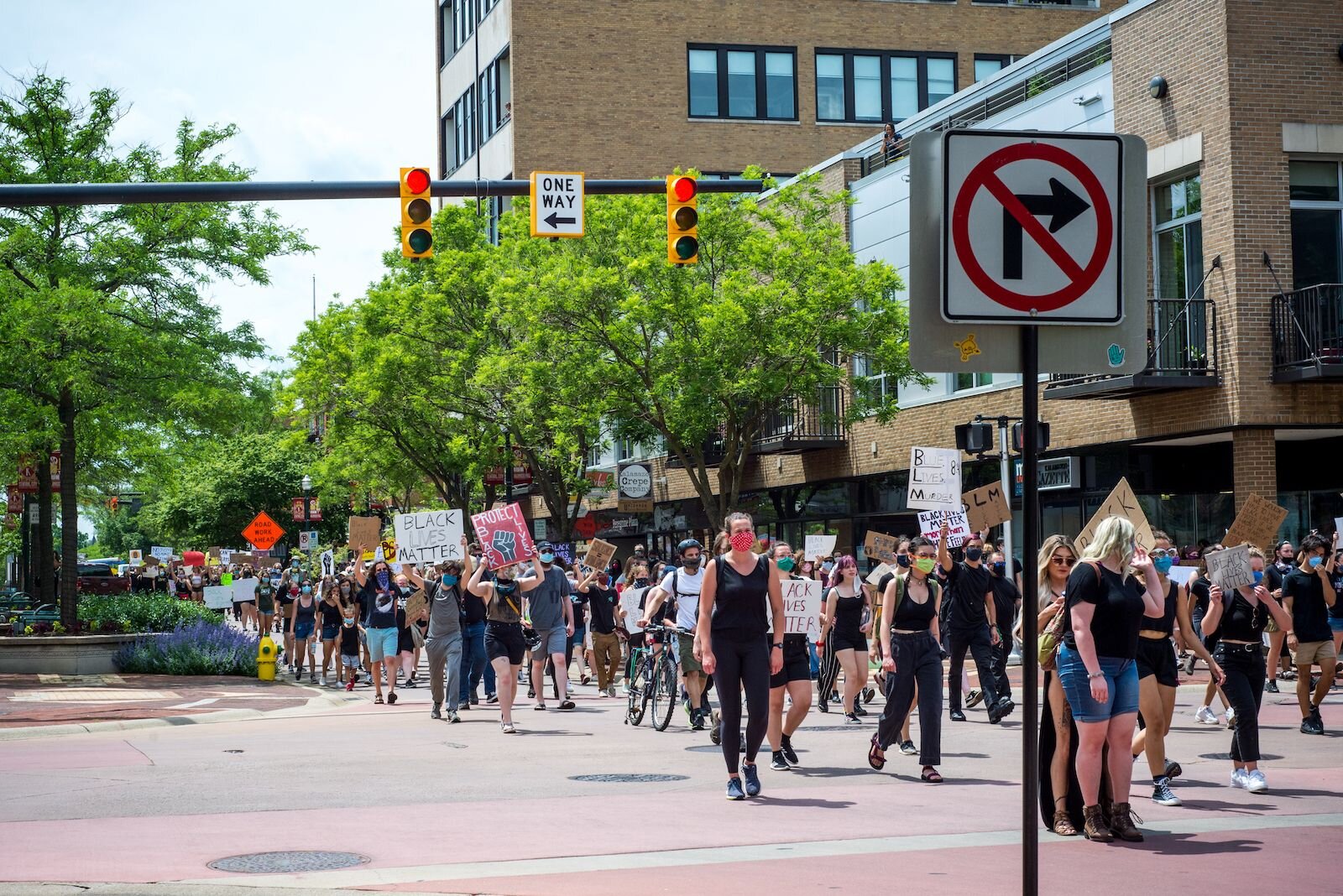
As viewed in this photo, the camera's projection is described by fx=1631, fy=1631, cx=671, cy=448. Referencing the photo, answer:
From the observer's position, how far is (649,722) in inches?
717

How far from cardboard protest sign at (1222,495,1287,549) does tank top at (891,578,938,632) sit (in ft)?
14.5

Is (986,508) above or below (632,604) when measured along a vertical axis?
above

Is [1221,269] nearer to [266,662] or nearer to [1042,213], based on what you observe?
[266,662]

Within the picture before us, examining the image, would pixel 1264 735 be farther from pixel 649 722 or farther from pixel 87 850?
pixel 87 850

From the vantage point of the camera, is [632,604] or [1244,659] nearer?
→ [1244,659]

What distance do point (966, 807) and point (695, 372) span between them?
19.9m

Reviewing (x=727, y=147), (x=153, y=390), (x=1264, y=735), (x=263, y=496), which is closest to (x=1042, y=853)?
(x=1264, y=735)

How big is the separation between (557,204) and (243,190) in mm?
3226

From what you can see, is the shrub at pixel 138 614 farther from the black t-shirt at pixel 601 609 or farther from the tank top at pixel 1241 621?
the tank top at pixel 1241 621

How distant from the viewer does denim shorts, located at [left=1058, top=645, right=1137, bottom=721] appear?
9266mm

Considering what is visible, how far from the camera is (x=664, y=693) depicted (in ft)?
56.5

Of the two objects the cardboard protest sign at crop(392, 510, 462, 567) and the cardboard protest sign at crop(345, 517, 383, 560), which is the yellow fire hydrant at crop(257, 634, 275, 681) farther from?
the cardboard protest sign at crop(392, 510, 462, 567)

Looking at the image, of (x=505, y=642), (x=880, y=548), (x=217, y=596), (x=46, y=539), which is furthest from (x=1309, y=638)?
(x=217, y=596)

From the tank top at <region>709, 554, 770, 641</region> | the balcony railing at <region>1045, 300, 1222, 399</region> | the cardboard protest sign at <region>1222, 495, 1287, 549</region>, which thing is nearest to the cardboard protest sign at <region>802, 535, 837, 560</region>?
the balcony railing at <region>1045, 300, 1222, 399</region>
